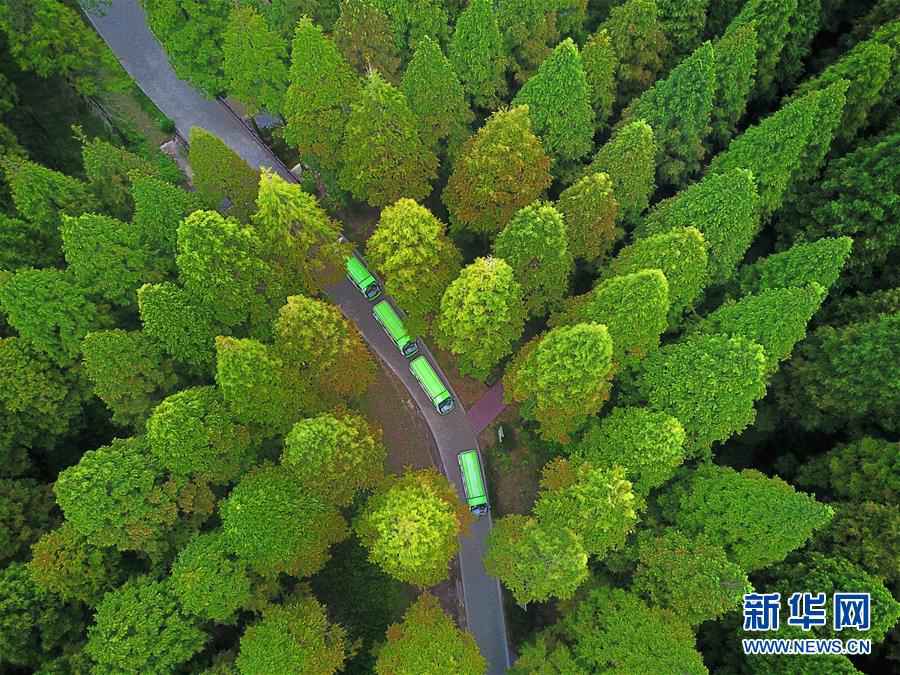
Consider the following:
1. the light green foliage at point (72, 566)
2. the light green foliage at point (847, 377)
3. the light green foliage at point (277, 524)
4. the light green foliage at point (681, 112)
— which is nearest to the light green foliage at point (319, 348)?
the light green foliage at point (277, 524)

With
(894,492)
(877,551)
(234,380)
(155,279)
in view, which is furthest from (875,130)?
(155,279)

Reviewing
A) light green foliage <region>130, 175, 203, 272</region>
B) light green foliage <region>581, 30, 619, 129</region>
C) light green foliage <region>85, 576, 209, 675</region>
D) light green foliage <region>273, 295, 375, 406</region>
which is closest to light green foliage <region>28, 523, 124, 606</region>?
light green foliage <region>85, 576, 209, 675</region>

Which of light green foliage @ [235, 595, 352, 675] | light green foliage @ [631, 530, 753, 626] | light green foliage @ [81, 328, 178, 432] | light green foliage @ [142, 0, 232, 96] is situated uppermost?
light green foliage @ [142, 0, 232, 96]

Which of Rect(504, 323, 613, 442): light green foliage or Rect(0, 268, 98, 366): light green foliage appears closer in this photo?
Rect(504, 323, 613, 442): light green foliage

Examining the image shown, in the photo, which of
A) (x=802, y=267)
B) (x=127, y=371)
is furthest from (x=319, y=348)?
(x=802, y=267)

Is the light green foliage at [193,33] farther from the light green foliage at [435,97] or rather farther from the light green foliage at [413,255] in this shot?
the light green foliage at [413,255]

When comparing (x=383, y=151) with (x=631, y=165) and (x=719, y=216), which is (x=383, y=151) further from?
(x=719, y=216)

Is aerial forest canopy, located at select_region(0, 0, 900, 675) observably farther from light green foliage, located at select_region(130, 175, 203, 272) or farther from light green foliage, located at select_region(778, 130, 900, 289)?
light green foliage, located at select_region(130, 175, 203, 272)
